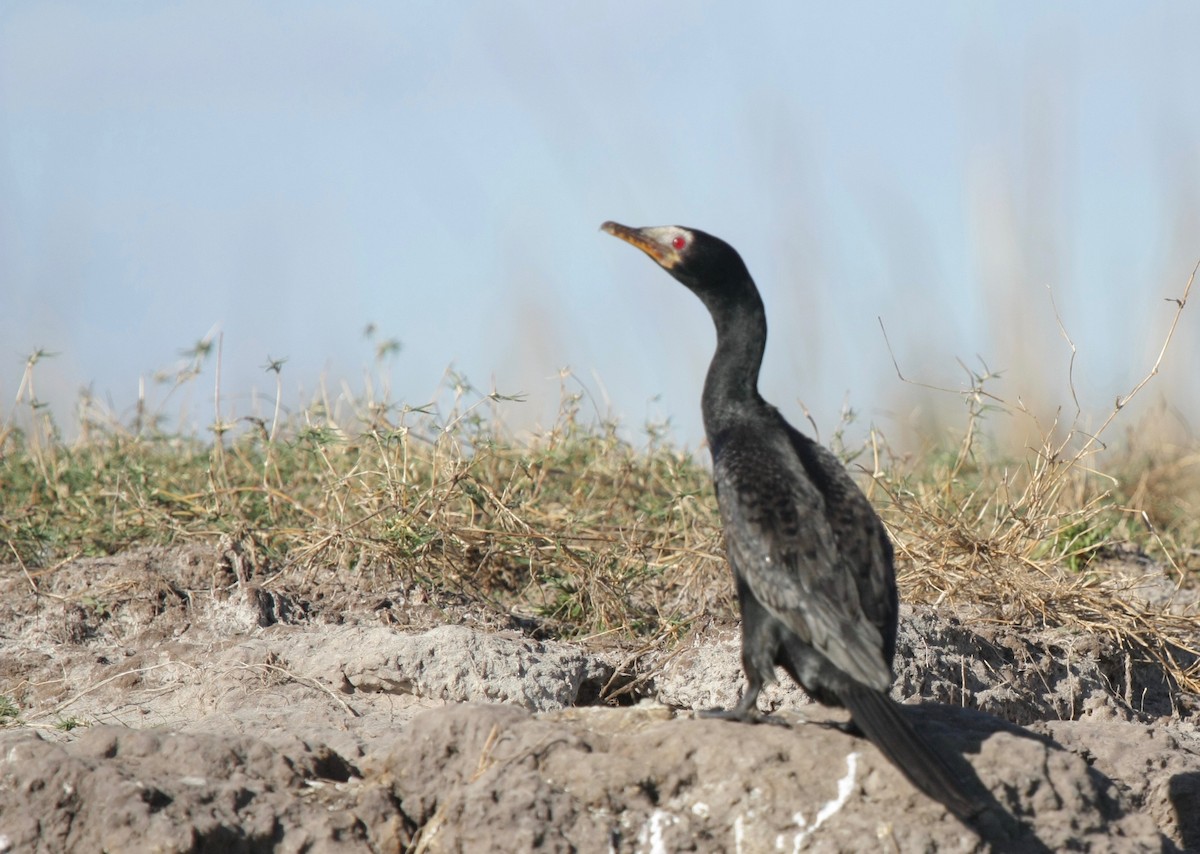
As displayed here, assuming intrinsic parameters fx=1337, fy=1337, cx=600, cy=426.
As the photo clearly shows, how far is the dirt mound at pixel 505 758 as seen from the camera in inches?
113

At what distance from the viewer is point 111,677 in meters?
4.25

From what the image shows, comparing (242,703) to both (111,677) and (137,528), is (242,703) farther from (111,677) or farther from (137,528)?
(137,528)

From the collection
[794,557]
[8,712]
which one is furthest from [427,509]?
[794,557]

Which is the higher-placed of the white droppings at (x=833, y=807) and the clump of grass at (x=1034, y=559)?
the clump of grass at (x=1034, y=559)

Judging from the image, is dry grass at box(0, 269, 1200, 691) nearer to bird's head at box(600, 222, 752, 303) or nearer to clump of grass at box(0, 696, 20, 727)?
clump of grass at box(0, 696, 20, 727)

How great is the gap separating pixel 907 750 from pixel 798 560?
593 mm

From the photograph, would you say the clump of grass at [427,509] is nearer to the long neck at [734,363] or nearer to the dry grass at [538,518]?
the dry grass at [538,518]

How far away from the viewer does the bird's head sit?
398 centimetres

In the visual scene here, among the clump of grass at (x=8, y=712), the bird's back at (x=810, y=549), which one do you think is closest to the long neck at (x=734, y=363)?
the bird's back at (x=810, y=549)

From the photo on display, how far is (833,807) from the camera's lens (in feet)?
9.57

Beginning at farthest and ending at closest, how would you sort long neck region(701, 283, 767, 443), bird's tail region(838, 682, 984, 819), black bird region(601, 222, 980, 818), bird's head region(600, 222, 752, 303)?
bird's head region(600, 222, 752, 303), long neck region(701, 283, 767, 443), black bird region(601, 222, 980, 818), bird's tail region(838, 682, 984, 819)

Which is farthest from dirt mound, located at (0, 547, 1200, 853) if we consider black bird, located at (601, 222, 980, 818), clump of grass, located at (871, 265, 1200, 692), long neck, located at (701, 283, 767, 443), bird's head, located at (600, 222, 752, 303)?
bird's head, located at (600, 222, 752, 303)

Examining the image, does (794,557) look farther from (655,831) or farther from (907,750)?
(655,831)

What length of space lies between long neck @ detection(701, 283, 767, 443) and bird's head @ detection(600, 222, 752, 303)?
51 millimetres
